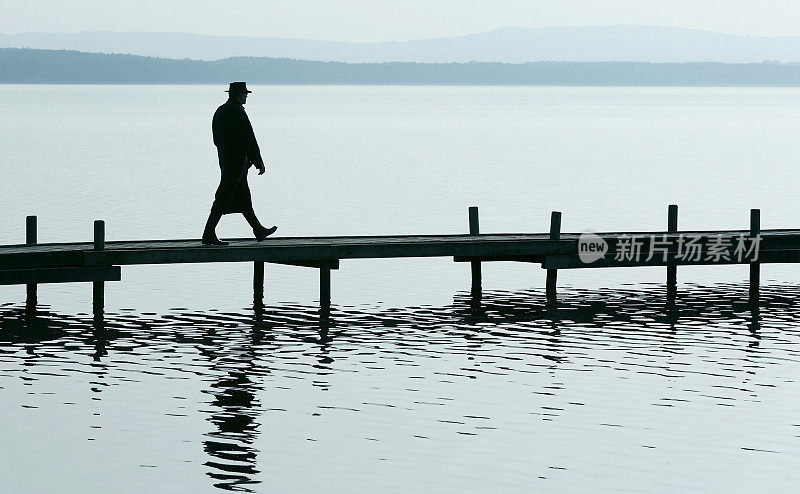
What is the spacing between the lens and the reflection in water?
18078 millimetres

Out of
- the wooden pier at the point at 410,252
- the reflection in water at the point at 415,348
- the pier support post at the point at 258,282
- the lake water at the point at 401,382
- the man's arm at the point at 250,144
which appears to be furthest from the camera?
the pier support post at the point at 258,282

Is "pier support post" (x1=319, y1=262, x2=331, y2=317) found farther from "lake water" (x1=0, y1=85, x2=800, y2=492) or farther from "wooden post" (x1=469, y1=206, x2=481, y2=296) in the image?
"wooden post" (x1=469, y1=206, x2=481, y2=296)

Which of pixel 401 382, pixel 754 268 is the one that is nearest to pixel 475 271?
pixel 754 268

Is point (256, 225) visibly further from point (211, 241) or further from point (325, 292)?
point (325, 292)

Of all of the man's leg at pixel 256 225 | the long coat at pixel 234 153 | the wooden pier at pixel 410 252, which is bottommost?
the wooden pier at pixel 410 252

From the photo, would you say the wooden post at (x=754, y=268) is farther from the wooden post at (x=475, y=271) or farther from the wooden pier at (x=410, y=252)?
the wooden post at (x=475, y=271)

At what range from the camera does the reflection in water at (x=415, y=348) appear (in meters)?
18.1

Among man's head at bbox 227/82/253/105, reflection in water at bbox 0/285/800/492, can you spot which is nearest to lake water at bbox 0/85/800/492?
reflection in water at bbox 0/285/800/492

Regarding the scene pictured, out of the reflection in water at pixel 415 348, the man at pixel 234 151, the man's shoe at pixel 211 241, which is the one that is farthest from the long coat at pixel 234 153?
the reflection in water at pixel 415 348

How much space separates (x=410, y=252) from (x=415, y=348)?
3116mm

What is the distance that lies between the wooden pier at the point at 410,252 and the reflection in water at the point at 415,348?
0.75m

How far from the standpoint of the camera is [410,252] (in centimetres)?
2514

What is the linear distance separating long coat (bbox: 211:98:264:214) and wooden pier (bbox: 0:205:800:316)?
80 cm

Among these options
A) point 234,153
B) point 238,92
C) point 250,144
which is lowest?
point 234,153
